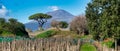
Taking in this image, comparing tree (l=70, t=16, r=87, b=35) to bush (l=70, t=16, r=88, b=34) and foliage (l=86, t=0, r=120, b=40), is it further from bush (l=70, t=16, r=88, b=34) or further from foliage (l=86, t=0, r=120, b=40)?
foliage (l=86, t=0, r=120, b=40)

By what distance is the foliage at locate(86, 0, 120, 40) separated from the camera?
61156 mm

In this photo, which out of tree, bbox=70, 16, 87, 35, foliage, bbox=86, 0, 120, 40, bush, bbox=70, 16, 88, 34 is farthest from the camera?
bush, bbox=70, 16, 88, 34

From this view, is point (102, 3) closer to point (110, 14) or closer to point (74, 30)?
point (110, 14)

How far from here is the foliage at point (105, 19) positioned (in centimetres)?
6116

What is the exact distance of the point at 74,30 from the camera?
4326 inches

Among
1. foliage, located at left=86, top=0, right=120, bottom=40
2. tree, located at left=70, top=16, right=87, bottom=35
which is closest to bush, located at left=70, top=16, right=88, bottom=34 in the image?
tree, located at left=70, top=16, right=87, bottom=35

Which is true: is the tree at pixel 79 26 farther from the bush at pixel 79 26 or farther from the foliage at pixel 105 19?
the foliage at pixel 105 19

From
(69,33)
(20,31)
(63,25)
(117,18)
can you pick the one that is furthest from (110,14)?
(63,25)

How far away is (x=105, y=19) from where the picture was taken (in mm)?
62656

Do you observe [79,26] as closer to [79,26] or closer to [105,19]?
[79,26]

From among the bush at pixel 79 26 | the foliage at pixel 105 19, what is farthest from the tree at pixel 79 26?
the foliage at pixel 105 19

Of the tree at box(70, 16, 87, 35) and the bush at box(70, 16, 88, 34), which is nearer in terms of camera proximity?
the tree at box(70, 16, 87, 35)

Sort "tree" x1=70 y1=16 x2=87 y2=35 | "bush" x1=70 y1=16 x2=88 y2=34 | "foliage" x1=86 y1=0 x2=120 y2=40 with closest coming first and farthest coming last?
"foliage" x1=86 y1=0 x2=120 y2=40 → "tree" x1=70 y1=16 x2=87 y2=35 → "bush" x1=70 y1=16 x2=88 y2=34

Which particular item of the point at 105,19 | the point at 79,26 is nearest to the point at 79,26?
the point at 79,26
